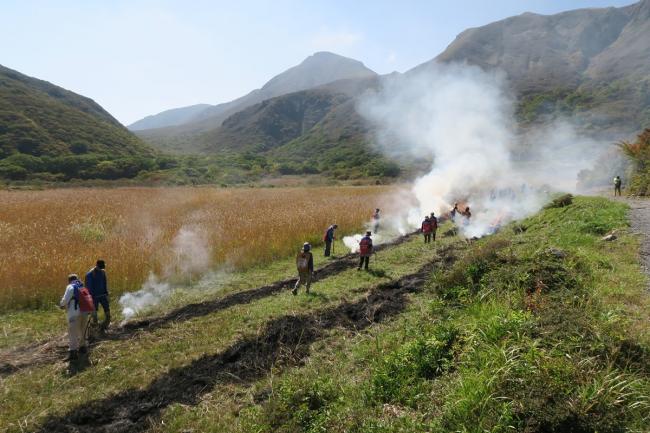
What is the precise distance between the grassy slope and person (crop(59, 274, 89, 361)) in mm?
378

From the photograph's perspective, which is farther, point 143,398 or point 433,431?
point 143,398

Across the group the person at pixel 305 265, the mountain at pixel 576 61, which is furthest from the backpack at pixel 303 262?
the mountain at pixel 576 61

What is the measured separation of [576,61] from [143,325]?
18163cm

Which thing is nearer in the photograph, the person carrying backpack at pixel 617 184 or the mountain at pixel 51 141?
the person carrying backpack at pixel 617 184

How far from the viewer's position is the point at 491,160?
127ft

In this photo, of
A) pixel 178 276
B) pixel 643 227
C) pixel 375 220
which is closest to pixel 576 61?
pixel 375 220

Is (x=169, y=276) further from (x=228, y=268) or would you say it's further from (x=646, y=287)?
(x=646, y=287)

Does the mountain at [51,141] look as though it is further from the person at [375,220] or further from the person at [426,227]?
the person at [426,227]

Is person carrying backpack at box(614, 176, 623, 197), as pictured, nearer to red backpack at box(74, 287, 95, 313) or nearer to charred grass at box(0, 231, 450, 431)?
charred grass at box(0, 231, 450, 431)

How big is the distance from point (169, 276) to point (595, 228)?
50.7ft

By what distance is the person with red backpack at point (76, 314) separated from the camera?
8.44 metres

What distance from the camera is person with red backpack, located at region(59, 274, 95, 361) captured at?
27.7 ft

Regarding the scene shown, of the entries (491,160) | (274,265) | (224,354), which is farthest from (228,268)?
(491,160)

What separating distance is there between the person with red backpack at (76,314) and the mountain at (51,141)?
6291 centimetres
